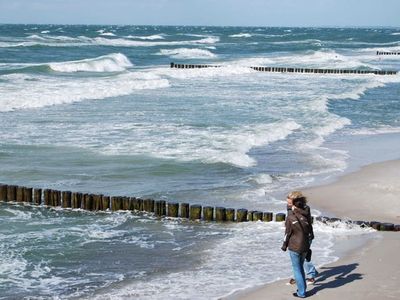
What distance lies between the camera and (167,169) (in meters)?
20.5

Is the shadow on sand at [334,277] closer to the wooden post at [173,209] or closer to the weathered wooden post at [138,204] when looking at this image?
the wooden post at [173,209]

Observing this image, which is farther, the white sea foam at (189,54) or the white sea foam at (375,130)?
the white sea foam at (189,54)

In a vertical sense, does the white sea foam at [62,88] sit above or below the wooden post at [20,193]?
below

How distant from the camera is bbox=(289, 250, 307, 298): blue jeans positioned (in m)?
10.6

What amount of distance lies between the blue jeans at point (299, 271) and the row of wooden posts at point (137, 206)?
430cm

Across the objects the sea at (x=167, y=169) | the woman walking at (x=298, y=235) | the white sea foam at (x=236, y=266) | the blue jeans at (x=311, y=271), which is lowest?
the sea at (x=167, y=169)

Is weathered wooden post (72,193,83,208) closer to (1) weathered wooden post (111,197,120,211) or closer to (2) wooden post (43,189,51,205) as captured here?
(2) wooden post (43,189,51,205)

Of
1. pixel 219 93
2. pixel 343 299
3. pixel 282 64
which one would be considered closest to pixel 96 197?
pixel 343 299

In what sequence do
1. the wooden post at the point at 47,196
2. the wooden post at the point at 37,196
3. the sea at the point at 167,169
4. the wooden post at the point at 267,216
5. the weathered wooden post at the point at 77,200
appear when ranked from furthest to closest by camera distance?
the wooden post at the point at 37,196, the wooden post at the point at 47,196, the weathered wooden post at the point at 77,200, the wooden post at the point at 267,216, the sea at the point at 167,169

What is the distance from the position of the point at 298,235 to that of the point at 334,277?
1820 millimetres

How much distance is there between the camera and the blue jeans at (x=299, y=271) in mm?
10648

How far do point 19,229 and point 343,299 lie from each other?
6.97 meters

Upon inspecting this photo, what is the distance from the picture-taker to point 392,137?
28.0 m

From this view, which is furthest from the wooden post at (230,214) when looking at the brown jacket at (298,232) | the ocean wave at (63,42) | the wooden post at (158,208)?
the ocean wave at (63,42)
